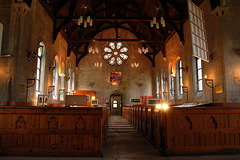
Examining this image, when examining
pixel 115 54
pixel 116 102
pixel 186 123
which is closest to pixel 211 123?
pixel 186 123

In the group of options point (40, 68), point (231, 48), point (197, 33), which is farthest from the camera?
point (40, 68)

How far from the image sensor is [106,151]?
156 inches

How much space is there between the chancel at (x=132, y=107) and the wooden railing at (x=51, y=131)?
19mm

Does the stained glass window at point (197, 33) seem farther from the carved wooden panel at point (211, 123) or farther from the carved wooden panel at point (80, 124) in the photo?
the carved wooden panel at point (80, 124)

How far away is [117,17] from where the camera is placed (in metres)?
13.1

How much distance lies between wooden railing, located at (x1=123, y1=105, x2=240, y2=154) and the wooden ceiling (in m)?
7.69

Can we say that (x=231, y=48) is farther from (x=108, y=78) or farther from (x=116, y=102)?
(x=116, y=102)

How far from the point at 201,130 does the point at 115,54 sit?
1735cm

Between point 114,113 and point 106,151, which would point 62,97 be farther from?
point 106,151

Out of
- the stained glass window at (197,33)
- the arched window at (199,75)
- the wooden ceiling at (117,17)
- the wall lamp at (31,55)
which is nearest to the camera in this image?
the stained glass window at (197,33)

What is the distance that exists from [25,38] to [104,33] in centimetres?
1307

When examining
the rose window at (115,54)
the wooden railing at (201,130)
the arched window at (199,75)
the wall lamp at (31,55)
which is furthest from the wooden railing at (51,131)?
Result: the rose window at (115,54)

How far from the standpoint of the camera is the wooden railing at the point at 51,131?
355cm

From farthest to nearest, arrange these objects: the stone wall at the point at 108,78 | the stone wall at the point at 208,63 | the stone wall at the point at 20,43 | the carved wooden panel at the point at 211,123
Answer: the stone wall at the point at 108,78 → the stone wall at the point at 208,63 → the stone wall at the point at 20,43 → the carved wooden panel at the point at 211,123
